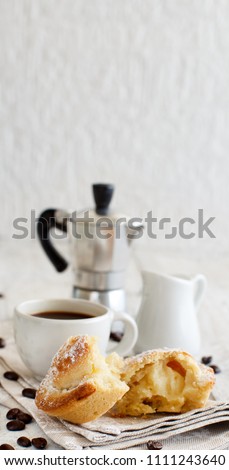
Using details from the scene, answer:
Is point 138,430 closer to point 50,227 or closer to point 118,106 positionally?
point 50,227

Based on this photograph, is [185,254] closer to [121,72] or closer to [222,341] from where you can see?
[121,72]

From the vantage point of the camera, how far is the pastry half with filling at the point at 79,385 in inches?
34.2

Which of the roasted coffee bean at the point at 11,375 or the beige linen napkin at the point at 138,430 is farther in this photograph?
the roasted coffee bean at the point at 11,375

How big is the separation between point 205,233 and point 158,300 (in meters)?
1.26

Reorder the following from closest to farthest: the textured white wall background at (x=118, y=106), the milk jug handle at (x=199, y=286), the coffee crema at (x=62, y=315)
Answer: the coffee crema at (x=62, y=315) < the milk jug handle at (x=199, y=286) < the textured white wall background at (x=118, y=106)

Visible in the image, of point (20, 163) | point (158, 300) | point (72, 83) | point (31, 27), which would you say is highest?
point (31, 27)

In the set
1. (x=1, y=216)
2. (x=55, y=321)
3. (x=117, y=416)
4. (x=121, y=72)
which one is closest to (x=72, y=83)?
(x=121, y=72)

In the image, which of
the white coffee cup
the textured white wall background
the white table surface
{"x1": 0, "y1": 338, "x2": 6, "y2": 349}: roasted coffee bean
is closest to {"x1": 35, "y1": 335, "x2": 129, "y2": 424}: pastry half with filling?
the white coffee cup

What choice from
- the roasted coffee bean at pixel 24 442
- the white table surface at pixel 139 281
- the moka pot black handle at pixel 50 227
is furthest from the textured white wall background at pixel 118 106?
the roasted coffee bean at pixel 24 442

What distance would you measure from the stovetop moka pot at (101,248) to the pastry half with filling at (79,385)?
1.74ft

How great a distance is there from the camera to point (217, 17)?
2.28m

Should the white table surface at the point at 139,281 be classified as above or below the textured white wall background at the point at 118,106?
below

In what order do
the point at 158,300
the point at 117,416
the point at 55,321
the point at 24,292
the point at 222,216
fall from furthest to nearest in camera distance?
the point at 222,216 → the point at 24,292 → the point at 158,300 → the point at 55,321 → the point at 117,416

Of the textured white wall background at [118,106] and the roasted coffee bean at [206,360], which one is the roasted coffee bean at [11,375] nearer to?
the roasted coffee bean at [206,360]
